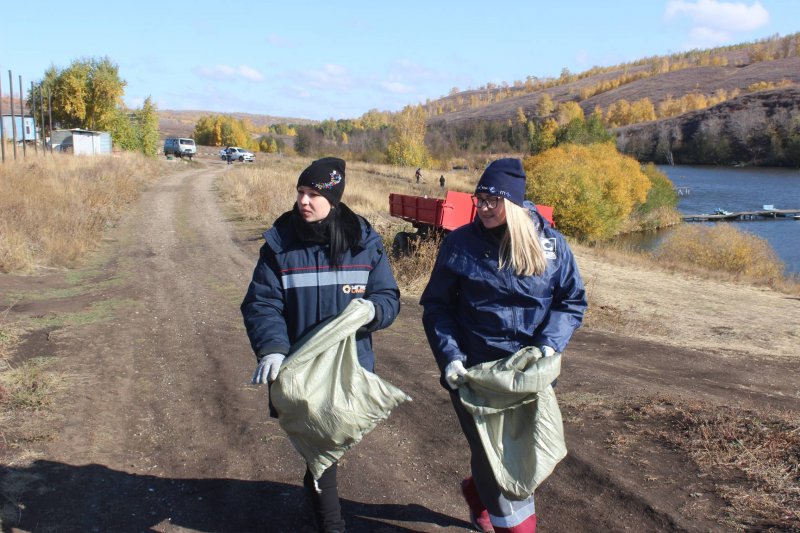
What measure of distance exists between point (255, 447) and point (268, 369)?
1947 millimetres

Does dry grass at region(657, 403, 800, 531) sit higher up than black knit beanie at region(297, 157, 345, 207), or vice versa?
black knit beanie at region(297, 157, 345, 207)

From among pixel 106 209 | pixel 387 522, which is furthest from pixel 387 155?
pixel 387 522

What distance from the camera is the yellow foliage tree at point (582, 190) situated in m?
35.2

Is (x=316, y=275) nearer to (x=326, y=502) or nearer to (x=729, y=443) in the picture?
(x=326, y=502)

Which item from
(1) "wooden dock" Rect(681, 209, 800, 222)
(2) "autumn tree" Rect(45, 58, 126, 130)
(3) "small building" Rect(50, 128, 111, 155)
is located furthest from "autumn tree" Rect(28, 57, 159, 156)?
(1) "wooden dock" Rect(681, 209, 800, 222)

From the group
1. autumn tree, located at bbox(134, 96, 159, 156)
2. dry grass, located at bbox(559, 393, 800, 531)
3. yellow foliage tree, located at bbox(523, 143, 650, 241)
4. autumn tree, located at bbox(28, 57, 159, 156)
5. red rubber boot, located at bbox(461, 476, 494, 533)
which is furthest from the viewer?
autumn tree, located at bbox(134, 96, 159, 156)

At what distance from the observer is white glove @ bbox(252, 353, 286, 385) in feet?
9.37

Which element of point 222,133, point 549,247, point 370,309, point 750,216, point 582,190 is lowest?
point 750,216

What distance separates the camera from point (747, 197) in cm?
6450

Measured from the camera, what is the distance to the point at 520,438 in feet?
9.90

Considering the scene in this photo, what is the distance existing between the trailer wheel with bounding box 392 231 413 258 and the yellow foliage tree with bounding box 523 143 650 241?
22.8 m

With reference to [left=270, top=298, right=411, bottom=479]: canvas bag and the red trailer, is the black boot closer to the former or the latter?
[left=270, top=298, right=411, bottom=479]: canvas bag

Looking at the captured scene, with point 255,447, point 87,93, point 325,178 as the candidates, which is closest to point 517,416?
point 325,178

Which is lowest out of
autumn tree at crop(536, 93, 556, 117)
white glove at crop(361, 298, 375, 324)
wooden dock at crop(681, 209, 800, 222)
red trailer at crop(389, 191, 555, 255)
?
wooden dock at crop(681, 209, 800, 222)
